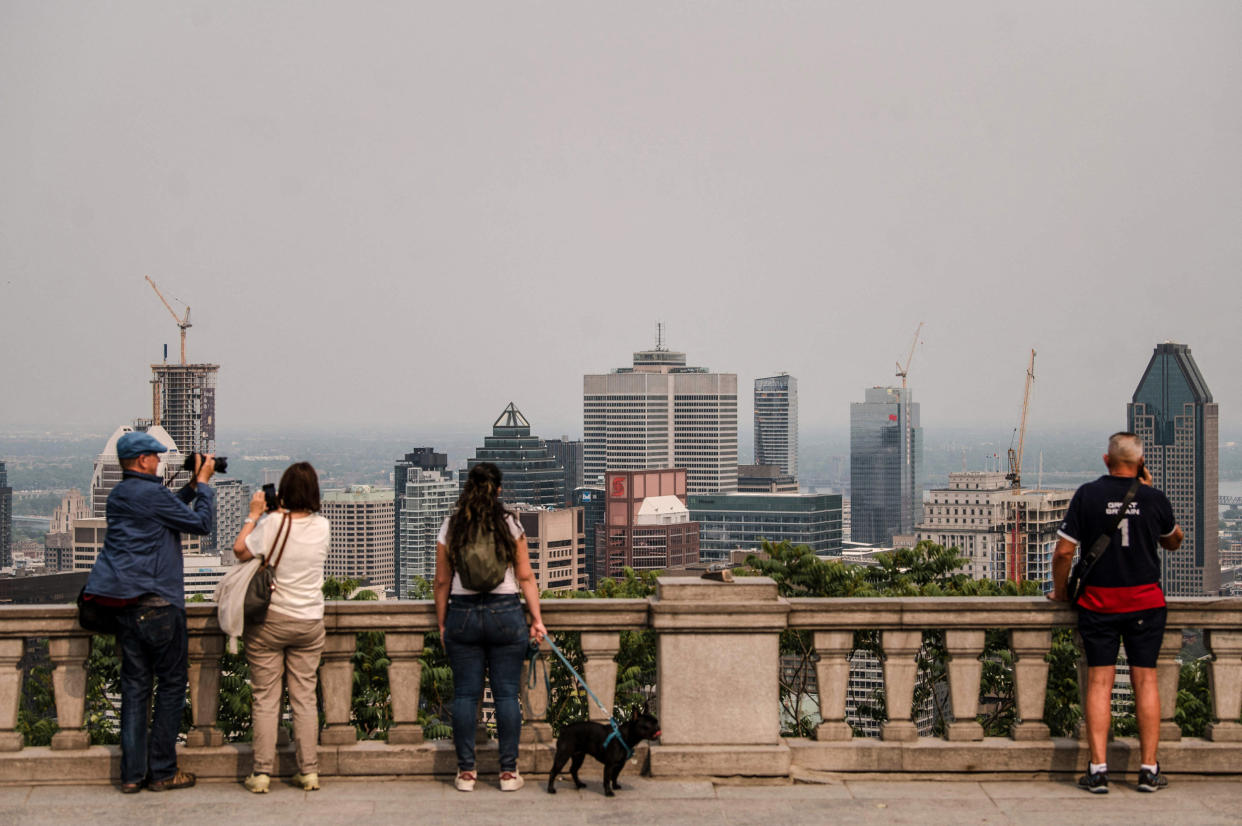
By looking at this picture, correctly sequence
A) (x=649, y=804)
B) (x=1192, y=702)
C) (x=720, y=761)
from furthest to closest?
(x=1192, y=702), (x=720, y=761), (x=649, y=804)

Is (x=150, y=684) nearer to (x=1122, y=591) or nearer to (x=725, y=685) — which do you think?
(x=725, y=685)

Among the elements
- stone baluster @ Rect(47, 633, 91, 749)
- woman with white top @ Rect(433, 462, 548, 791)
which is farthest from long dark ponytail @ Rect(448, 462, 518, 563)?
stone baluster @ Rect(47, 633, 91, 749)

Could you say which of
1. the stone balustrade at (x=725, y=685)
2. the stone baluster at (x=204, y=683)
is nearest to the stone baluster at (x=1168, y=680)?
the stone balustrade at (x=725, y=685)

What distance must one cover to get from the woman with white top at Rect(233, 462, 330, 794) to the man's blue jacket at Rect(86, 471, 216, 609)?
1.39 feet

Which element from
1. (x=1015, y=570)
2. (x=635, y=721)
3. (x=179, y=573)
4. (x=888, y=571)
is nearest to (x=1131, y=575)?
(x=635, y=721)

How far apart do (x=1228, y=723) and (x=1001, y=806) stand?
1.83 metres

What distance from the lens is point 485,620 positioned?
8.34 meters

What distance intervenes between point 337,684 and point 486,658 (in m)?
1.09

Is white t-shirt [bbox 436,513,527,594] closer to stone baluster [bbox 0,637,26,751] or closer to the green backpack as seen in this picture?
the green backpack

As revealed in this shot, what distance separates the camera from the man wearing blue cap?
824 centimetres

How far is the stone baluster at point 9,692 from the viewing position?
8.66 m

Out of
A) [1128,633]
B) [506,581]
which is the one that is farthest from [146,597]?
[1128,633]

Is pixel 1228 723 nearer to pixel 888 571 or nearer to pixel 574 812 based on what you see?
pixel 574 812

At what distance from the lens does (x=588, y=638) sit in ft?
29.3
